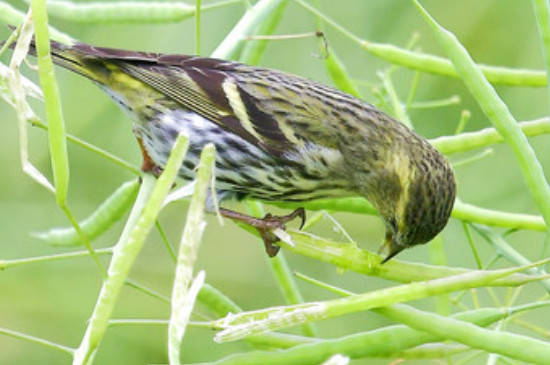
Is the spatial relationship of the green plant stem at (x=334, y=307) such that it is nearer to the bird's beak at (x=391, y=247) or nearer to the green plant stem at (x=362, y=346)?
the green plant stem at (x=362, y=346)

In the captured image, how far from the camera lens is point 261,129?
3162 mm

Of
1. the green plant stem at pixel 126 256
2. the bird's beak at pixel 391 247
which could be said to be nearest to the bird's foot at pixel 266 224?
the bird's beak at pixel 391 247

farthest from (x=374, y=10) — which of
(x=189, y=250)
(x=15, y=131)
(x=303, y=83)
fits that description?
(x=189, y=250)

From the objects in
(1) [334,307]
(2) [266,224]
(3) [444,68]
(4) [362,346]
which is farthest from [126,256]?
(3) [444,68]

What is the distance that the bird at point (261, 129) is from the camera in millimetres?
3055

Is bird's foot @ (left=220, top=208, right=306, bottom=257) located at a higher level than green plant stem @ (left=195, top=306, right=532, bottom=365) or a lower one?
higher

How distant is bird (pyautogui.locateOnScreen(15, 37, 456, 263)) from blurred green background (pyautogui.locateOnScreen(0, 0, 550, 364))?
2.22 ft

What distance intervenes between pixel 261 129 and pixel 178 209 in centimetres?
90

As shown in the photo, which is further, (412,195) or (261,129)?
(261,129)

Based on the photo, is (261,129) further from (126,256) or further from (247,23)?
(126,256)

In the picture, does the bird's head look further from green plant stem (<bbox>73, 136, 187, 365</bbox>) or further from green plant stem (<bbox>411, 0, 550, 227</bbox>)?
green plant stem (<bbox>73, 136, 187, 365</bbox>)

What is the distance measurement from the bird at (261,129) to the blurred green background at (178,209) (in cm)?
68

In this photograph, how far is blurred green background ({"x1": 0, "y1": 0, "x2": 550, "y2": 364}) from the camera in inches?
Result: 156

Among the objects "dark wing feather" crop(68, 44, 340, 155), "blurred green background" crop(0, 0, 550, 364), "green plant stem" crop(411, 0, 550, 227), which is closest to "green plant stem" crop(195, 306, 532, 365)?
"green plant stem" crop(411, 0, 550, 227)
